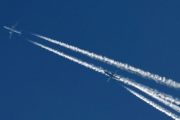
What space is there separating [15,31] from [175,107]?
71.7 metres

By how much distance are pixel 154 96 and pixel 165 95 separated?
141 inches

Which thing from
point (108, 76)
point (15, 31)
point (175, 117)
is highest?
point (15, 31)

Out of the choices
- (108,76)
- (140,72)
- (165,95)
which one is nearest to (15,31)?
(108,76)

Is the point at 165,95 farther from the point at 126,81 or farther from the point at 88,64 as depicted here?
the point at 88,64

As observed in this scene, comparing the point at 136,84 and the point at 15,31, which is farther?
the point at 15,31

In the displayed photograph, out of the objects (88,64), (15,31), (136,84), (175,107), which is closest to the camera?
(175,107)

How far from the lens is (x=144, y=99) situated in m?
130

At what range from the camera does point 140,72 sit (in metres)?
131

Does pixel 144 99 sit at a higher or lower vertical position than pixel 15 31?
lower

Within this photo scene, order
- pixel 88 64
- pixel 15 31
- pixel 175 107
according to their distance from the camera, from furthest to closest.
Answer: pixel 15 31, pixel 88 64, pixel 175 107

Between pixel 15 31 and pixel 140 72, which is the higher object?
pixel 15 31

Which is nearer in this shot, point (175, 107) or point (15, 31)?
point (175, 107)

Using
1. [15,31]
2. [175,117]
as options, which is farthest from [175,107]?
[15,31]

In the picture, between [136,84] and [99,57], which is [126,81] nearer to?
[136,84]
